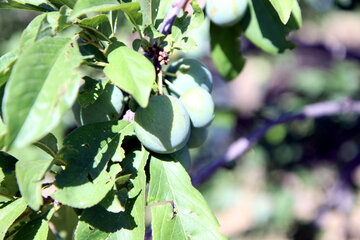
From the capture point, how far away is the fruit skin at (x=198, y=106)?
101 centimetres

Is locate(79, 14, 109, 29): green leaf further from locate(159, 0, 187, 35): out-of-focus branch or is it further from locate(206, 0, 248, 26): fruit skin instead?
locate(206, 0, 248, 26): fruit skin

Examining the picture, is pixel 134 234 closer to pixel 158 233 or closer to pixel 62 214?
pixel 158 233

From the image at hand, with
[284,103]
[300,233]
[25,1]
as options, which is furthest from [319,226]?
[25,1]


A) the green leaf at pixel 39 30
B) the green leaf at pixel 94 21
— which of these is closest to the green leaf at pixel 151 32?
the green leaf at pixel 94 21

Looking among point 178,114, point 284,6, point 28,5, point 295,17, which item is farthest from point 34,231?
point 295,17

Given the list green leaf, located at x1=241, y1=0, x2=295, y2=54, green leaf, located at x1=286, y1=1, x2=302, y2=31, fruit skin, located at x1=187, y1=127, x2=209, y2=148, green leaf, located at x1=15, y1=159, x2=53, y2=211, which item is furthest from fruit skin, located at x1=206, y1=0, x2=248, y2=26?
green leaf, located at x1=15, y1=159, x2=53, y2=211

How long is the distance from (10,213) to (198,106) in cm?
55

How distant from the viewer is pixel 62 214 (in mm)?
1279

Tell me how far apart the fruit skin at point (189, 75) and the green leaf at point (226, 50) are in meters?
0.34

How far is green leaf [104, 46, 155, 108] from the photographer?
75 cm

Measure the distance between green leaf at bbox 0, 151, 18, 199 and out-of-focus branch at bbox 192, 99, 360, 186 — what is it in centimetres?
68

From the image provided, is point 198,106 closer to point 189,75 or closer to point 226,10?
point 189,75

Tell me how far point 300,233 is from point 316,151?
654mm

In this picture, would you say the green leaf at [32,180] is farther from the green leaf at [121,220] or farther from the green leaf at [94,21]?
the green leaf at [94,21]
